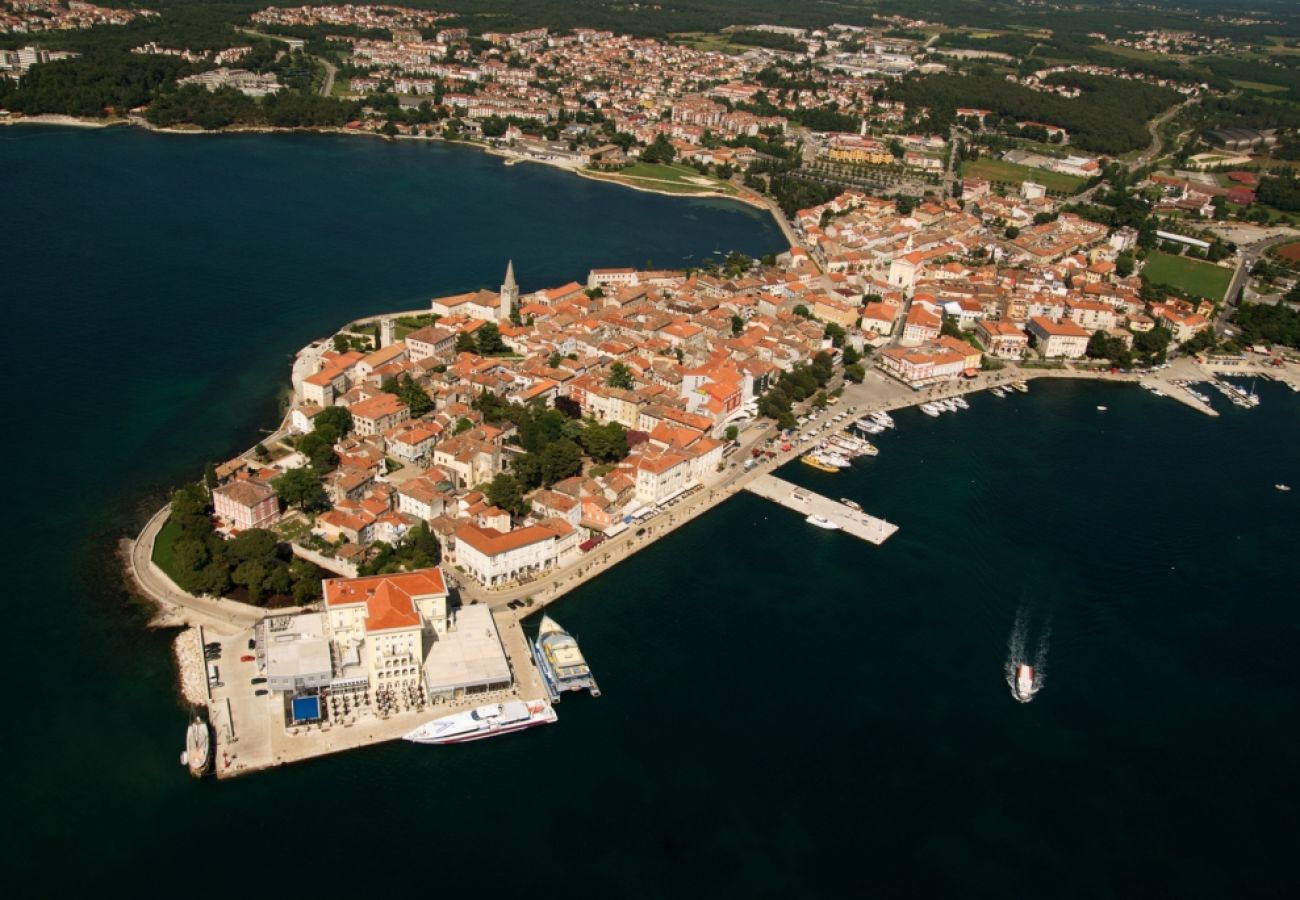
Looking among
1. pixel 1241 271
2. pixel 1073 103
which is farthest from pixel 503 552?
pixel 1073 103

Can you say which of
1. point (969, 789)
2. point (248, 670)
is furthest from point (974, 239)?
point (248, 670)

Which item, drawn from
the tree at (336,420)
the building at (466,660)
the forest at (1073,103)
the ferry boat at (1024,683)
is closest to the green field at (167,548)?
the tree at (336,420)

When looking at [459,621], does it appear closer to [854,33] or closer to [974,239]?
[974,239]

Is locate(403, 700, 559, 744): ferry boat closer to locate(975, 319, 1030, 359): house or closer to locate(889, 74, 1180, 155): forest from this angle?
locate(975, 319, 1030, 359): house

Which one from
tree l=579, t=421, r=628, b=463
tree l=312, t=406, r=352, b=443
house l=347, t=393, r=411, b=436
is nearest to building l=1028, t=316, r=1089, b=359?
tree l=579, t=421, r=628, b=463

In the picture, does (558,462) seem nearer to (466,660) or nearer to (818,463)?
(818,463)

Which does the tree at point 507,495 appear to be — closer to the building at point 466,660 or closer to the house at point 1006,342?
the building at point 466,660
